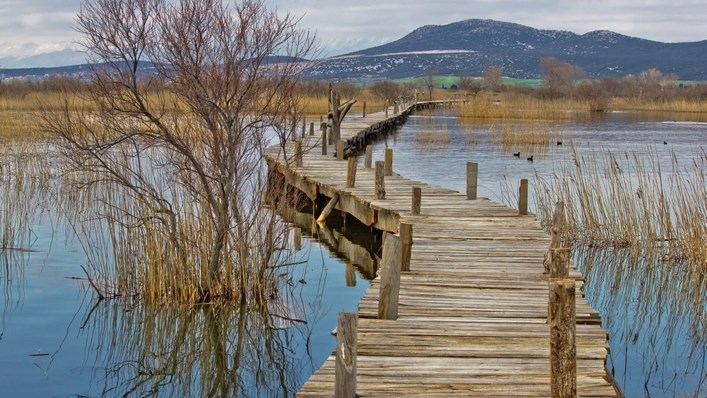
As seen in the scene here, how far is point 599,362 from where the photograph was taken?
638cm

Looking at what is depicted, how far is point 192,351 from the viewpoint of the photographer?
946 cm

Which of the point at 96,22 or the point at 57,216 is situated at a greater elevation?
the point at 96,22

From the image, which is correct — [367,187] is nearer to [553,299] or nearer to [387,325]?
[387,325]

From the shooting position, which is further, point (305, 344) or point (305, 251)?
point (305, 251)

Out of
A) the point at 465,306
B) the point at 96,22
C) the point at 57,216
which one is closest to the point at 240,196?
the point at 96,22

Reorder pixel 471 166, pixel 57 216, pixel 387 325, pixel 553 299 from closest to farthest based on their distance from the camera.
Result: pixel 553 299 < pixel 387 325 < pixel 471 166 < pixel 57 216

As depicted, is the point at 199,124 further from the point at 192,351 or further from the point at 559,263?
the point at 559,263

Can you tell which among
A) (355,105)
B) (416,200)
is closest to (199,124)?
(416,200)

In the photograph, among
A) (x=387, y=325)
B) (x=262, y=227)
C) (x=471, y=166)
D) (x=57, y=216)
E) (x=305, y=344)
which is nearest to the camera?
(x=387, y=325)

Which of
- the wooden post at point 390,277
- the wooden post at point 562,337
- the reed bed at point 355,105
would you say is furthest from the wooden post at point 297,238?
the reed bed at point 355,105

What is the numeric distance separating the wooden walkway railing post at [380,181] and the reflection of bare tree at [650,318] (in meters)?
2.83

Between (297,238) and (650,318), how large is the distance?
6375 mm

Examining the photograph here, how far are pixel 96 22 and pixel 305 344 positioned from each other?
3.59m

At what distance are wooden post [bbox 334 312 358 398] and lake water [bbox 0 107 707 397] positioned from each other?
316 cm
